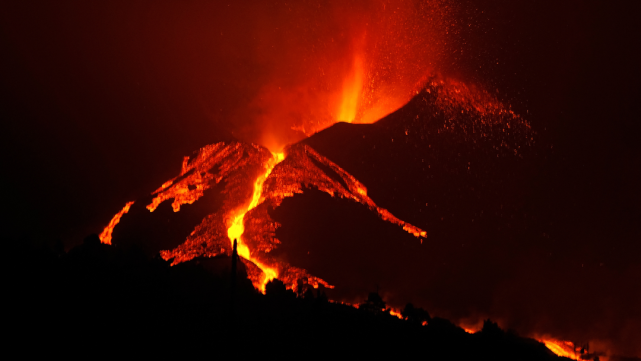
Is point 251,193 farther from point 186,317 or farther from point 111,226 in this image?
point 186,317

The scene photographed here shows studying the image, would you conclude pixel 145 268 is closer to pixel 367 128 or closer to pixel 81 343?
pixel 81 343

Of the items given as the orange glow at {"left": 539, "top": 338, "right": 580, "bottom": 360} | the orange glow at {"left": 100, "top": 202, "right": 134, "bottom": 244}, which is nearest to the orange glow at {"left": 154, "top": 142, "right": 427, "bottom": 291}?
the orange glow at {"left": 100, "top": 202, "right": 134, "bottom": 244}

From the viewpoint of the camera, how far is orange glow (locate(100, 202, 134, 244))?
3495 centimetres

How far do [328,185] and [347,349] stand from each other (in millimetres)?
16671

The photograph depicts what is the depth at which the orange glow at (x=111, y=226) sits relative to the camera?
35.0m

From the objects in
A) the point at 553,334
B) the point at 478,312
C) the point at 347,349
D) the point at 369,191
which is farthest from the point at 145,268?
the point at 553,334

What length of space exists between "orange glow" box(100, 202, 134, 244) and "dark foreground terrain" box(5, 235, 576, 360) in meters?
7.25

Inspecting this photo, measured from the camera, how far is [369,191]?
39.3m

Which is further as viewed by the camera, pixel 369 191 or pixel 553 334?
pixel 369 191

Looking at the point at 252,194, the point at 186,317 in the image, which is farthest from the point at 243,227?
the point at 186,317

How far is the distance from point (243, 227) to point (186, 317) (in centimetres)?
1140

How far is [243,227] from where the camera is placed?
32688 mm

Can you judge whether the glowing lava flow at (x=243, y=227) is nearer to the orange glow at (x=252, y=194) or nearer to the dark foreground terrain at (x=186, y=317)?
the orange glow at (x=252, y=194)

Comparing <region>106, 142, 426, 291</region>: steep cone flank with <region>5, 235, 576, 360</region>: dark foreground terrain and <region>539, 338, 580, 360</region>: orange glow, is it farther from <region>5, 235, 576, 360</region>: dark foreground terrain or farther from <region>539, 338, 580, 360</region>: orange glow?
<region>539, 338, 580, 360</region>: orange glow
